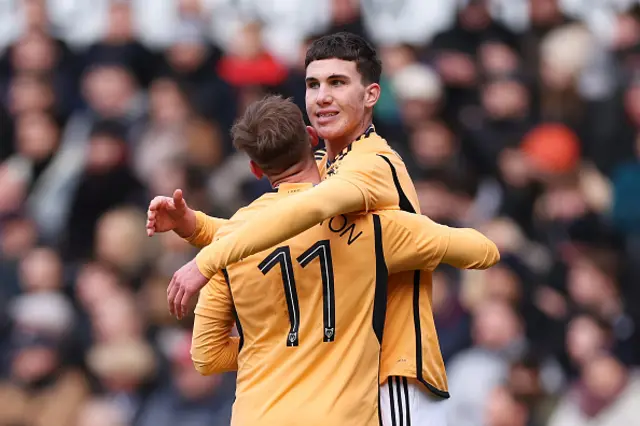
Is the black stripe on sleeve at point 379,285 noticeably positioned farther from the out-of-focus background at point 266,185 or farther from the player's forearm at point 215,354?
the out-of-focus background at point 266,185

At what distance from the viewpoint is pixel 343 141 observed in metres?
5.04

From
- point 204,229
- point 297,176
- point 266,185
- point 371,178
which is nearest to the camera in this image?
point 371,178

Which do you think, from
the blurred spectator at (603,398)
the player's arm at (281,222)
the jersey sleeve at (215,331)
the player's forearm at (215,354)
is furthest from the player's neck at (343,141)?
the blurred spectator at (603,398)

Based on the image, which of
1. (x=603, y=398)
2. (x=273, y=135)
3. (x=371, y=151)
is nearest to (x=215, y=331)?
(x=273, y=135)

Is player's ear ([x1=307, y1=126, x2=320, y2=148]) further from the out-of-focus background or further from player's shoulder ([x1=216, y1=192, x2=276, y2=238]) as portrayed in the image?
the out-of-focus background

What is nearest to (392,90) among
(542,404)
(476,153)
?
(476,153)

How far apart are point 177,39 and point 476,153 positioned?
2.31 metres

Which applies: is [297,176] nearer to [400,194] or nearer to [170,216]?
[400,194]

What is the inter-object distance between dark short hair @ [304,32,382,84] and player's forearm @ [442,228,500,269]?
2.20ft

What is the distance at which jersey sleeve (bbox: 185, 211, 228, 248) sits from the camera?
5262 mm

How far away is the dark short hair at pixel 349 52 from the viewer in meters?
5.00

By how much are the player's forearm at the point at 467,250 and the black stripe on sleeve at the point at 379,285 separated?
23 cm

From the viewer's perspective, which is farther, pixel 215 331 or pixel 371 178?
pixel 215 331

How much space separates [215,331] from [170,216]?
489mm
